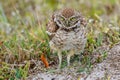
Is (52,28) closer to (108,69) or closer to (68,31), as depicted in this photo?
(68,31)

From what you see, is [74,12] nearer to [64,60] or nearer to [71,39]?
[71,39]

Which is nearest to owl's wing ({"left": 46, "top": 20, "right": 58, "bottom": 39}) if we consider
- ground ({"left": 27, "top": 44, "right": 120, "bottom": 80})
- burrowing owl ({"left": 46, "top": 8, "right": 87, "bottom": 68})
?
burrowing owl ({"left": 46, "top": 8, "right": 87, "bottom": 68})

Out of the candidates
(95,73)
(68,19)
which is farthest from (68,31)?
(95,73)

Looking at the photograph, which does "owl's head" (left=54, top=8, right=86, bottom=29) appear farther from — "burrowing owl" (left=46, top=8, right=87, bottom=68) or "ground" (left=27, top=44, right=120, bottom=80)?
"ground" (left=27, top=44, right=120, bottom=80)

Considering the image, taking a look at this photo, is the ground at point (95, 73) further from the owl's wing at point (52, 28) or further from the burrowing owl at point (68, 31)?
the owl's wing at point (52, 28)

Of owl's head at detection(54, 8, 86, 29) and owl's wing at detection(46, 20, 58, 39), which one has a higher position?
owl's head at detection(54, 8, 86, 29)

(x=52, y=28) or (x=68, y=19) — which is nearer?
(x=68, y=19)

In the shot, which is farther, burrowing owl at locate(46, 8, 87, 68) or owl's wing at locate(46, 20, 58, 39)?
owl's wing at locate(46, 20, 58, 39)
